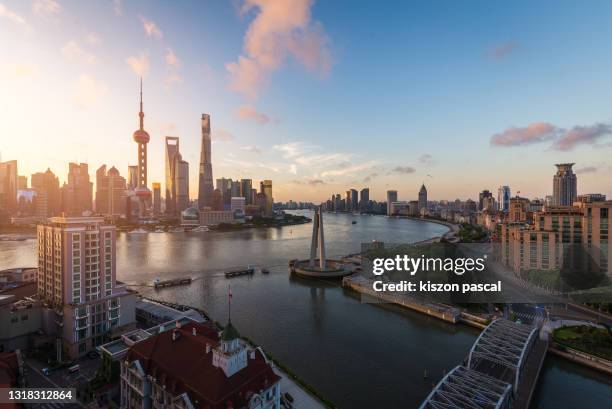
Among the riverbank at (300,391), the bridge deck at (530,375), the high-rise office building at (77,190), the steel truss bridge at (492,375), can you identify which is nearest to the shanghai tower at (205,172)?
the high-rise office building at (77,190)

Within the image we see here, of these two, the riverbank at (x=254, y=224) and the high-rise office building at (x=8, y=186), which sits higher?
the high-rise office building at (x=8, y=186)

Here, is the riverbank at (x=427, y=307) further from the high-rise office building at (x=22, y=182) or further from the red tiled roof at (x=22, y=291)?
the high-rise office building at (x=22, y=182)

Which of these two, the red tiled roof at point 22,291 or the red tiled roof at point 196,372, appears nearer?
the red tiled roof at point 196,372

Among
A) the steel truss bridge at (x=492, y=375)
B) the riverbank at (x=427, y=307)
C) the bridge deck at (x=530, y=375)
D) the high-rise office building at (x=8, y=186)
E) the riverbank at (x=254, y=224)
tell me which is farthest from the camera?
the high-rise office building at (x=8, y=186)

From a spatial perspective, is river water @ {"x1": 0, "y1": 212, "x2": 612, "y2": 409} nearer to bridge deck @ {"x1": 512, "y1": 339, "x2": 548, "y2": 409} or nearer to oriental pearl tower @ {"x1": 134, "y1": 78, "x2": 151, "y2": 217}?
bridge deck @ {"x1": 512, "y1": 339, "x2": 548, "y2": 409}

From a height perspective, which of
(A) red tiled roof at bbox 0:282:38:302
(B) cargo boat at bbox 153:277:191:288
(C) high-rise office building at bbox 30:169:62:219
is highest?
(C) high-rise office building at bbox 30:169:62:219

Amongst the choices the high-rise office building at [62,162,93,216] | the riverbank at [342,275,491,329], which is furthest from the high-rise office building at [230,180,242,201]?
the riverbank at [342,275,491,329]

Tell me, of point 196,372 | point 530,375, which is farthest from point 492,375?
point 196,372
